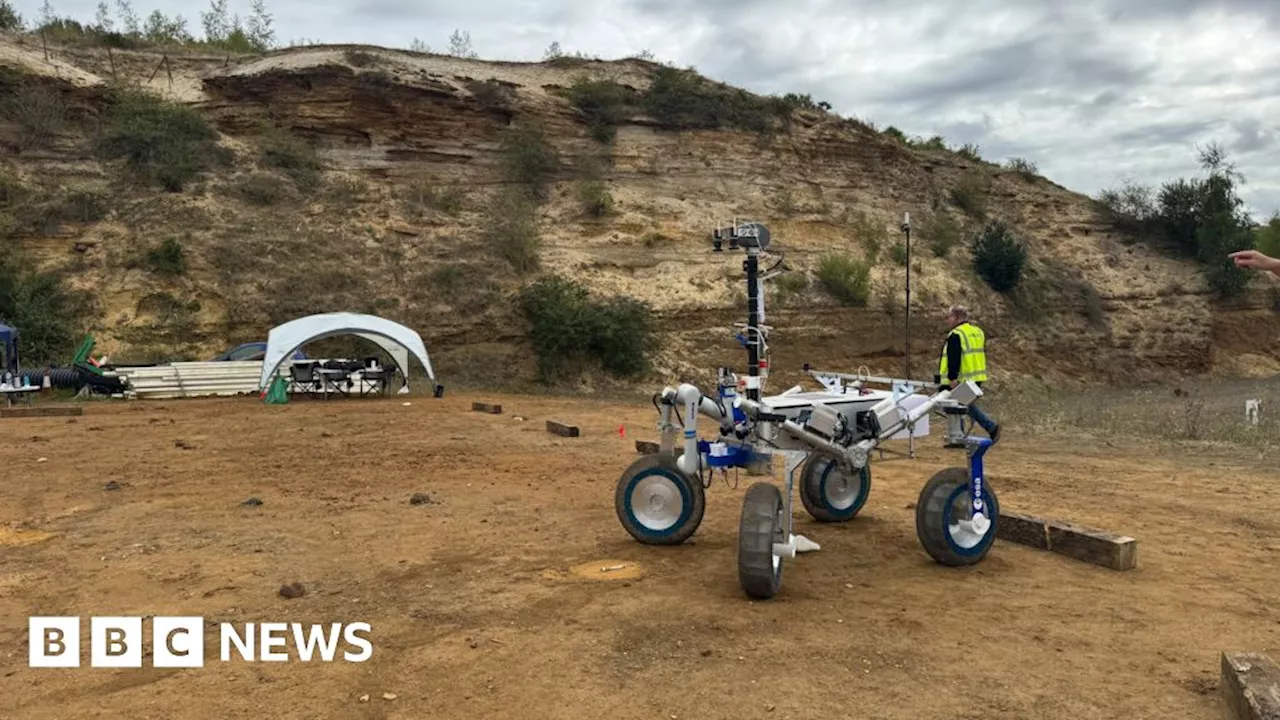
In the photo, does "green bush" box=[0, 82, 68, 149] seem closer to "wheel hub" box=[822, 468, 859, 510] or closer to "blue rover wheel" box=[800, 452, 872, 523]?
"blue rover wheel" box=[800, 452, 872, 523]

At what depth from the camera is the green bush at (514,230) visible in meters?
29.8

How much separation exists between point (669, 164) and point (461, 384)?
13.9 metres

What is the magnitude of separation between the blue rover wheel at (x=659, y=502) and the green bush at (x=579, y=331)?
19.9m

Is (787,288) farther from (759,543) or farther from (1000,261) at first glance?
(759,543)

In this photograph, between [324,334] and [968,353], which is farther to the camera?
[324,334]

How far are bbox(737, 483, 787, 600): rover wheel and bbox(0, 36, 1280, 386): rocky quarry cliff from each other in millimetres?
21738

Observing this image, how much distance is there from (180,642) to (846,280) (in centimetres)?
2888

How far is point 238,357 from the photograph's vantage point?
2456 cm

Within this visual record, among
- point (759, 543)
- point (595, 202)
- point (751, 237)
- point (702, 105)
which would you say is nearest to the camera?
point (759, 543)

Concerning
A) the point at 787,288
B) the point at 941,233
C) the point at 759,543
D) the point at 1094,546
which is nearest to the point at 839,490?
the point at 1094,546

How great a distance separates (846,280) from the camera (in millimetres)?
31859

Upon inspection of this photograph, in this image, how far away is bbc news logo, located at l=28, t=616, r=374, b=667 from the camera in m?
5.01

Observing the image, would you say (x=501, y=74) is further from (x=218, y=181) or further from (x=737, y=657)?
(x=737, y=657)

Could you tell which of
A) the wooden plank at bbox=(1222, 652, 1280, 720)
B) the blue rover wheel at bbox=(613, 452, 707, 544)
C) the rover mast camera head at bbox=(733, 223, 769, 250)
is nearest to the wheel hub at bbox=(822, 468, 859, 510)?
the blue rover wheel at bbox=(613, 452, 707, 544)
